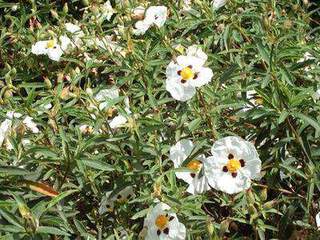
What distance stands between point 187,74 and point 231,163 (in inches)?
16.2

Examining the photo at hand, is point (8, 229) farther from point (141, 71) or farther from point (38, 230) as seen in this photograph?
point (141, 71)

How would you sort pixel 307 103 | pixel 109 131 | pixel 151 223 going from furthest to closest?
pixel 109 131
pixel 307 103
pixel 151 223

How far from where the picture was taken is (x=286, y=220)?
2.42 metres

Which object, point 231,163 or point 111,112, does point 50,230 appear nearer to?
point 231,163

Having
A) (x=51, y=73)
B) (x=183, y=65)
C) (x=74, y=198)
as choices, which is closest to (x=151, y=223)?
(x=74, y=198)

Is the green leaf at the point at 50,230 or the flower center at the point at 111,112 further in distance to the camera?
the flower center at the point at 111,112

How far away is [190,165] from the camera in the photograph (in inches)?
99.0

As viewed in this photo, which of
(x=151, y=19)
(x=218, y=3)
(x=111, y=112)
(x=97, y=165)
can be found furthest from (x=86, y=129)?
(x=218, y=3)

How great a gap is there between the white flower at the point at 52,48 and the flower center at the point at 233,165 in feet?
5.10

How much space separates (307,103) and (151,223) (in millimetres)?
772

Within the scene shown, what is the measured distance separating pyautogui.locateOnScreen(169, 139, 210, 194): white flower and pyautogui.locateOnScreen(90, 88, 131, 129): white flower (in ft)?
0.85

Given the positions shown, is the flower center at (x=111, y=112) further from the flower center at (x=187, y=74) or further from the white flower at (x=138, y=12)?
the white flower at (x=138, y=12)

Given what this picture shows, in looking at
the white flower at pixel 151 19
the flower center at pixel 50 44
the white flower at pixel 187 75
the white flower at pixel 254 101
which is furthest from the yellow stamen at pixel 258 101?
the flower center at pixel 50 44

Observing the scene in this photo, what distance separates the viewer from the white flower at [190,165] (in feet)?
8.04
